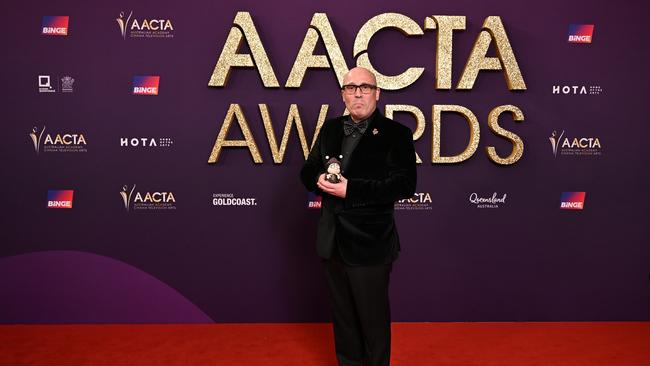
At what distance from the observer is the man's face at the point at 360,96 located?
83.6 inches

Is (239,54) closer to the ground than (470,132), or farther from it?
farther from it

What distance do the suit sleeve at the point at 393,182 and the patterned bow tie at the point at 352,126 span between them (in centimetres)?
16

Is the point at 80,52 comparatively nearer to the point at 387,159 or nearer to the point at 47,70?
the point at 47,70

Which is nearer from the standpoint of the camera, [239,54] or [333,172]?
[333,172]

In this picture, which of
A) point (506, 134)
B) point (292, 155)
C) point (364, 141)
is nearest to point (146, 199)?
point (292, 155)

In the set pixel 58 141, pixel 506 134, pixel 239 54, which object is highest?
pixel 239 54

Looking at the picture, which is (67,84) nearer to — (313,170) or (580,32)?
(313,170)

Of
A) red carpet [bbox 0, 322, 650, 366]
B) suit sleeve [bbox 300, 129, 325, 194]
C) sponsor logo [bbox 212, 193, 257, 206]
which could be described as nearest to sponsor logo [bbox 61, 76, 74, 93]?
sponsor logo [bbox 212, 193, 257, 206]

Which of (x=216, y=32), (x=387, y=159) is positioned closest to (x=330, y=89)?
(x=216, y=32)

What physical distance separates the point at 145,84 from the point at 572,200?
2858mm

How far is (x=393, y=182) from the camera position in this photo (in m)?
2.08

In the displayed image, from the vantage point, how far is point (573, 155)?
3.14 metres

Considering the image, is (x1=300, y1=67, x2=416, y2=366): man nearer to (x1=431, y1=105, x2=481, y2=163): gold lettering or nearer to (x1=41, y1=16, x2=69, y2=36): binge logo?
(x1=431, y1=105, x2=481, y2=163): gold lettering

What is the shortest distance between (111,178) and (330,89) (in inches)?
59.9
